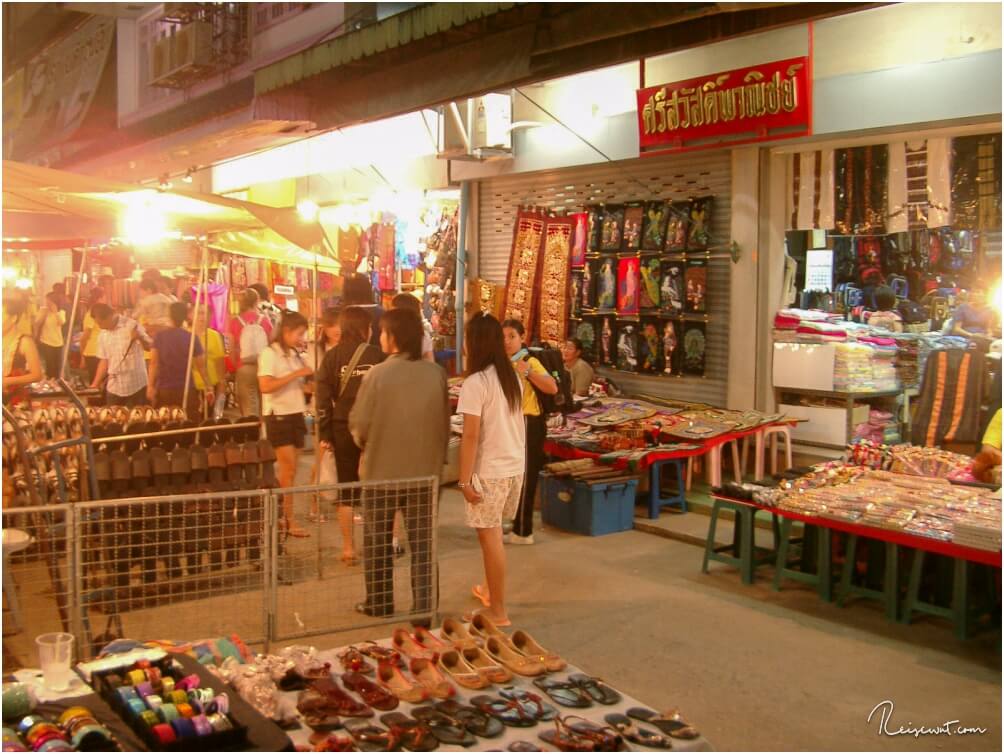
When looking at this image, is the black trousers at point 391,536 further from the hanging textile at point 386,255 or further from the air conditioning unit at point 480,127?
the hanging textile at point 386,255

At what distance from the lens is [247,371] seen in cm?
1092

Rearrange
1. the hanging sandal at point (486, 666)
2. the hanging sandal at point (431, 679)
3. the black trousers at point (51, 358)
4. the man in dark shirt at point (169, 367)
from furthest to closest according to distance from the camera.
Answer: the black trousers at point (51, 358)
the man in dark shirt at point (169, 367)
the hanging sandal at point (486, 666)
the hanging sandal at point (431, 679)

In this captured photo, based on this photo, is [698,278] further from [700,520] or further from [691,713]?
[691,713]

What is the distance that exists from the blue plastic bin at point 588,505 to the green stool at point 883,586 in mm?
2400

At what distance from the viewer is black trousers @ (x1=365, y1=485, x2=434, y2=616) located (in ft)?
17.8

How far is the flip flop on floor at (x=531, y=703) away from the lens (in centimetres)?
366

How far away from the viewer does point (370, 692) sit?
12.4 feet

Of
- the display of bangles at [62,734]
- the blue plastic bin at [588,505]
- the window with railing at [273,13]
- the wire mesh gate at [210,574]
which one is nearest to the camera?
the display of bangles at [62,734]

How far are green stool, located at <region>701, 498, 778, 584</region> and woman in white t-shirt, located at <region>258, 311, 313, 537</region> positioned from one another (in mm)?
3251

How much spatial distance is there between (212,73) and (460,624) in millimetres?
13675

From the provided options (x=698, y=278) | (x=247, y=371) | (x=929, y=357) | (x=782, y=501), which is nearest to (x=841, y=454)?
(x=929, y=357)

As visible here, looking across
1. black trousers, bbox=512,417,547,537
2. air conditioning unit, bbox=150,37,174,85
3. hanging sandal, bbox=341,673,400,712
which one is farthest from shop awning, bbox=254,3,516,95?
air conditioning unit, bbox=150,37,174,85

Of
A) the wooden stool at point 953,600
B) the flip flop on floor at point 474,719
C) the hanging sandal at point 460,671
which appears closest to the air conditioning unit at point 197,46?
the wooden stool at point 953,600

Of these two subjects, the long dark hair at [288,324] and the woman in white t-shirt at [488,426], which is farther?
the long dark hair at [288,324]
